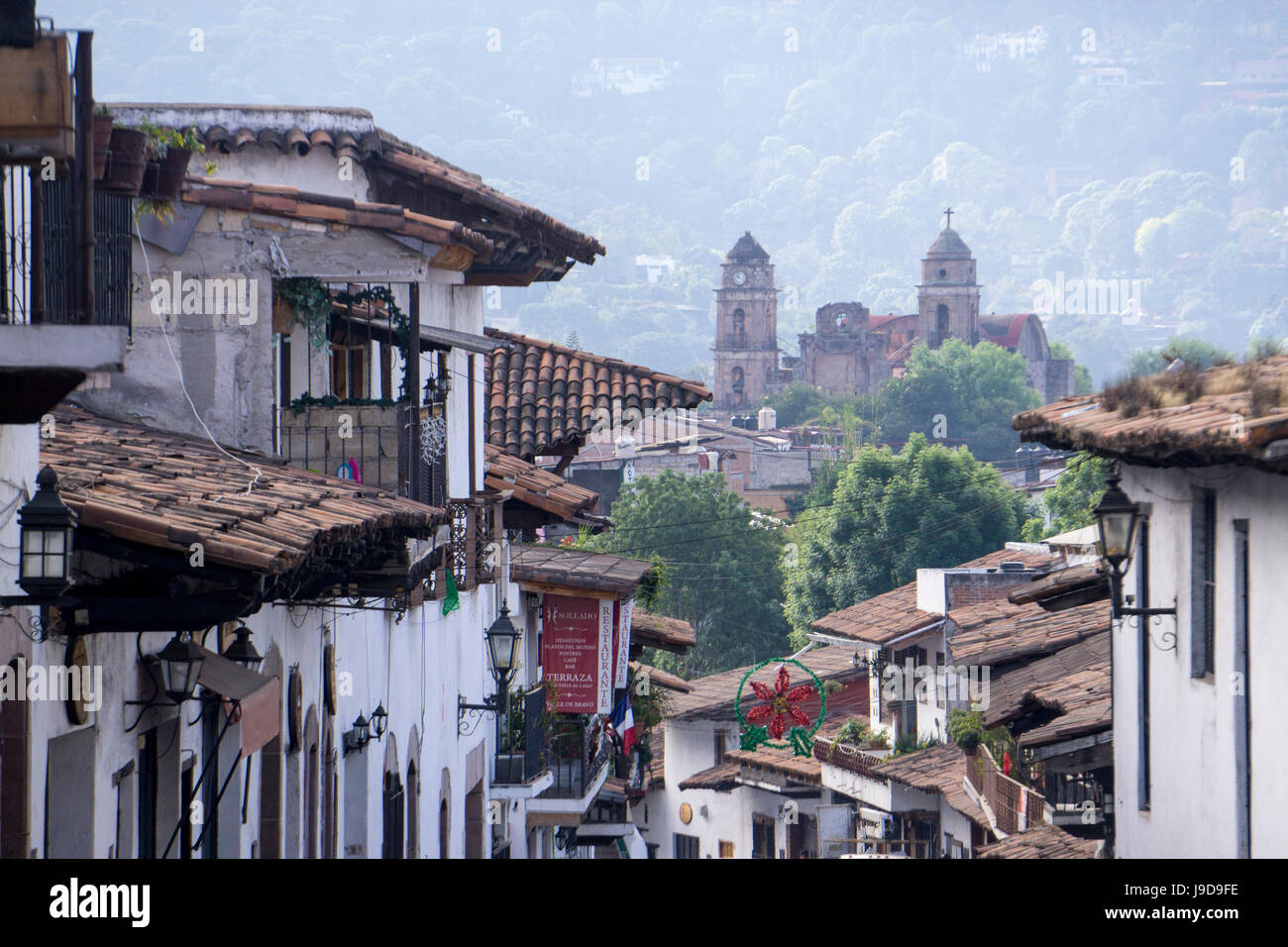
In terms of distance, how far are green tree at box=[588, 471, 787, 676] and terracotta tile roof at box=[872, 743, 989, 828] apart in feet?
133

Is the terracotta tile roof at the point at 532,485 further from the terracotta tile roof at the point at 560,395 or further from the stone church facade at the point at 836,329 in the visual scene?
the stone church facade at the point at 836,329

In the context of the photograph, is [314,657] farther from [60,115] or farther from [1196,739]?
[60,115]

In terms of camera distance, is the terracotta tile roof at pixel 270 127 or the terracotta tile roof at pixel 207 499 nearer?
the terracotta tile roof at pixel 207 499

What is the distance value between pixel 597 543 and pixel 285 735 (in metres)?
61.0

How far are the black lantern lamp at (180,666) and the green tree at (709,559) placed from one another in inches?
2526

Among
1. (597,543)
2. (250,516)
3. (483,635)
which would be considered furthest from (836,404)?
(250,516)

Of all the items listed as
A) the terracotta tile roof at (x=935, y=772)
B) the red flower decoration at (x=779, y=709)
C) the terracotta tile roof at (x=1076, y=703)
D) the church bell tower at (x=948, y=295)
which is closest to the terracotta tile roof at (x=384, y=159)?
the terracotta tile roof at (x=1076, y=703)

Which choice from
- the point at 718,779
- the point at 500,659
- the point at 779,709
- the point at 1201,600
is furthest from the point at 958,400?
the point at 1201,600

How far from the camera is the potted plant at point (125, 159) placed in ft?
20.9

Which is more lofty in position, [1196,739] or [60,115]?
[60,115]

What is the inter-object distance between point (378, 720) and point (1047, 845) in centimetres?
630
